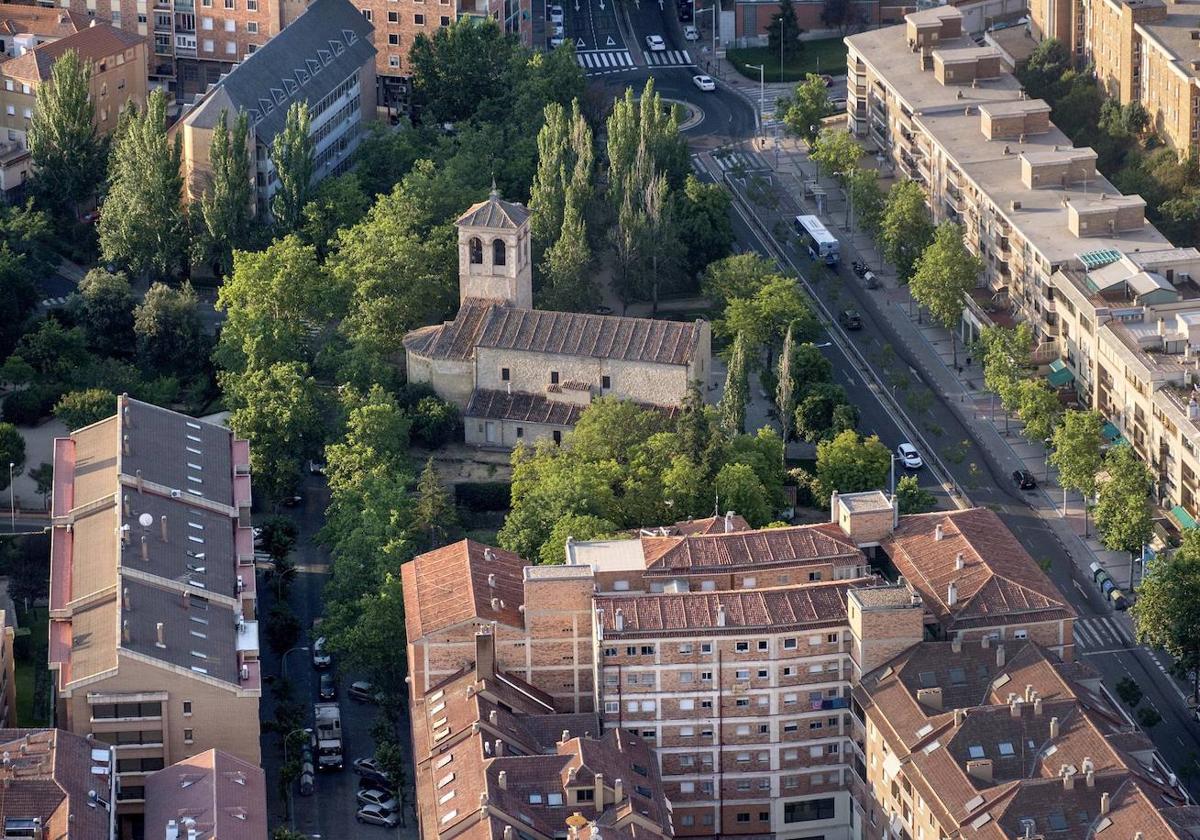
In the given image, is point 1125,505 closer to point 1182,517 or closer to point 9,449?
point 1182,517

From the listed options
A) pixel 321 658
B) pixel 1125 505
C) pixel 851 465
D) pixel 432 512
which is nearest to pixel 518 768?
pixel 321 658

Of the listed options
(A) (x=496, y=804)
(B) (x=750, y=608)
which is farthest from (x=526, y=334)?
(A) (x=496, y=804)

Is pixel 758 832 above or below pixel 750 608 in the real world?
below

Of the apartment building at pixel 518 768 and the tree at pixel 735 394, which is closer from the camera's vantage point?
the apartment building at pixel 518 768

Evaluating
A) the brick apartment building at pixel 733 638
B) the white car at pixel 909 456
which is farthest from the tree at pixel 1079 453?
the brick apartment building at pixel 733 638

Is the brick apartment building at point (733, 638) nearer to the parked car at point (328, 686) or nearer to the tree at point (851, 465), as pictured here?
the parked car at point (328, 686)

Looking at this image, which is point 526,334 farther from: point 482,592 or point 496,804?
point 496,804
